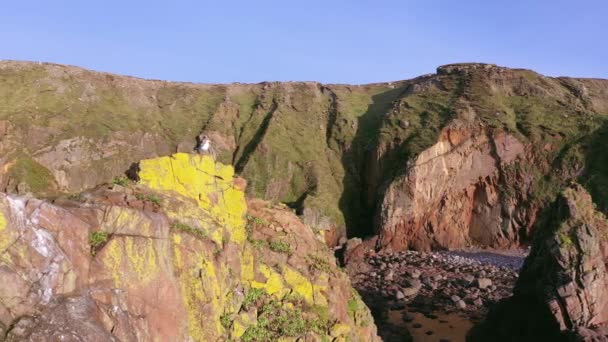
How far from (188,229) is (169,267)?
1.23 metres

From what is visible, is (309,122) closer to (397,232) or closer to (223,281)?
(397,232)

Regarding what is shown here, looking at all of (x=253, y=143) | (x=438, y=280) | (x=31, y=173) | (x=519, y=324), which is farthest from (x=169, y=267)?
(x=253, y=143)

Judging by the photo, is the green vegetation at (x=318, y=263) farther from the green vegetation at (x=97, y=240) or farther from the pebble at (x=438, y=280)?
the pebble at (x=438, y=280)

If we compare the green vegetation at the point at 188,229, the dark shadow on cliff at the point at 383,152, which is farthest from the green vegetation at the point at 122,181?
the dark shadow on cliff at the point at 383,152

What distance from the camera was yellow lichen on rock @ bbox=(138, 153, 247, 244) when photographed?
14.1 meters

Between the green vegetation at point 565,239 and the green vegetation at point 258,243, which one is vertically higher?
the green vegetation at point 565,239

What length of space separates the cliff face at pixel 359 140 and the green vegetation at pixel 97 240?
4206 cm

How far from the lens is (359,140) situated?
66.7 meters

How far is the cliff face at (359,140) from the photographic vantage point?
2068 inches

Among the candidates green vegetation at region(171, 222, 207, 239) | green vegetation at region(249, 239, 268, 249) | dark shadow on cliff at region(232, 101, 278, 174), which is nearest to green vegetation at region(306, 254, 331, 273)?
green vegetation at region(249, 239, 268, 249)

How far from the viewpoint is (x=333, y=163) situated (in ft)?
213

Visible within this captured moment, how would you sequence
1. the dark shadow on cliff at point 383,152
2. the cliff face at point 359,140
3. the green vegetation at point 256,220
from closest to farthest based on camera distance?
the green vegetation at point 256,220, the cliff face at point 359,140, the dark shadow on cliff at point 383,152

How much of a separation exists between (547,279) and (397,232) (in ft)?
105

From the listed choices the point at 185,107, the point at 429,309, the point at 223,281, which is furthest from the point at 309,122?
the point at 223,281
